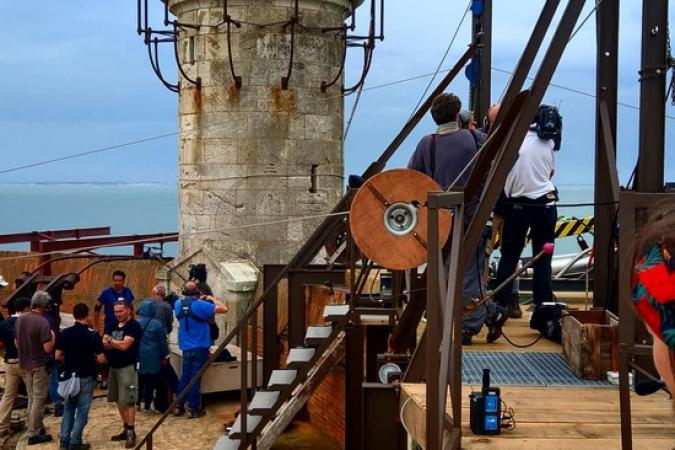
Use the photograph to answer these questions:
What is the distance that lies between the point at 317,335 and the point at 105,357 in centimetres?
292

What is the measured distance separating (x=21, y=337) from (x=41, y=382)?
63 cm

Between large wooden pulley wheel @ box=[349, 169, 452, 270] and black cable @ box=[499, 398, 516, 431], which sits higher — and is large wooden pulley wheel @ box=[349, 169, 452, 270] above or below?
above

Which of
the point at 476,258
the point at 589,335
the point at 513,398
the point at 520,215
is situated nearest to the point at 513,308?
the point at 520,215

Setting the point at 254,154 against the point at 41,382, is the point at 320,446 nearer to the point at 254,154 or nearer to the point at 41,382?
the point at 41,382

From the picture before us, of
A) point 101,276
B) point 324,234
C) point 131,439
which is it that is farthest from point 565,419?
point 101,276

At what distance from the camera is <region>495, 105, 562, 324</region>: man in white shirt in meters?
7.48

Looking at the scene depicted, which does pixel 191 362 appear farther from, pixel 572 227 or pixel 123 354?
pixel 572 227

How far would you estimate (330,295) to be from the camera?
10.9 m

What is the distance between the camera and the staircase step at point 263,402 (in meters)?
8.82

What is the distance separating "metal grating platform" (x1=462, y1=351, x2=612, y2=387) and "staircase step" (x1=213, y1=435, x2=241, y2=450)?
2893 millimetres

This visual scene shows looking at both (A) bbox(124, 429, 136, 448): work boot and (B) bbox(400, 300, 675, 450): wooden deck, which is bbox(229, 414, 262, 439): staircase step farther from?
(B) bbox(400, 300, 675, 450): wooden deck

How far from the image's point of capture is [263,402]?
29.5ft

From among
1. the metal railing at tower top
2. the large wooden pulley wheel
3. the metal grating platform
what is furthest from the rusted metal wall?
the large wooden pulley wheel

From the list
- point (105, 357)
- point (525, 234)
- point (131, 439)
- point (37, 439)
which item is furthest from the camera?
point (37, 439)
